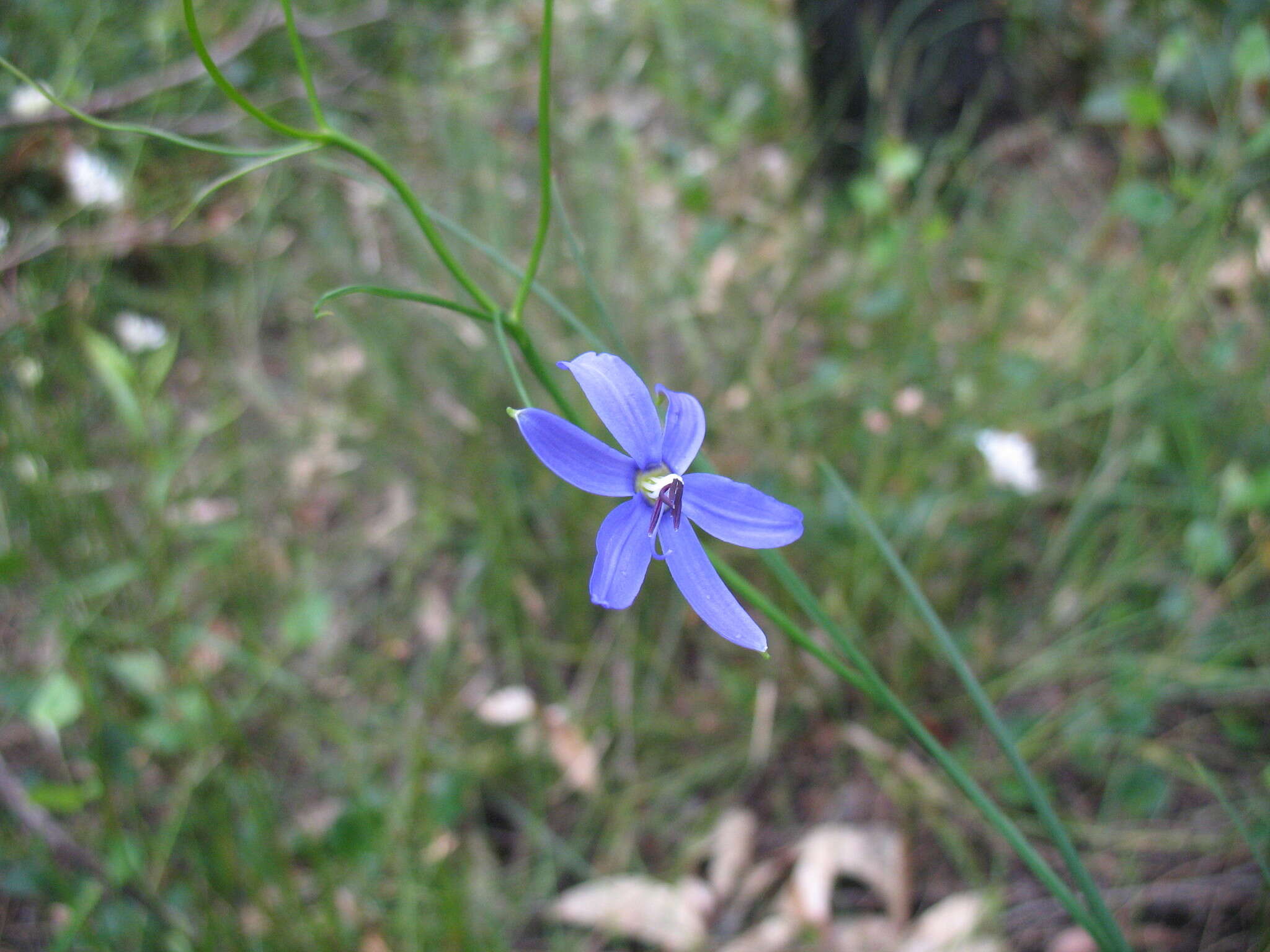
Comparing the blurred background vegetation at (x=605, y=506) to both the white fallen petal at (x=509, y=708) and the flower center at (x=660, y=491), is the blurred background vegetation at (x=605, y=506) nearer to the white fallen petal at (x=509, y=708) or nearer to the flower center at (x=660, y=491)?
the white fallen petal at (x=509, y=708)

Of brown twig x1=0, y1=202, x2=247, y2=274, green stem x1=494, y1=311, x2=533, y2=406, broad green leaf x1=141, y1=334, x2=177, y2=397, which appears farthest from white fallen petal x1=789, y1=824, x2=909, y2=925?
brown twig x1=0, y1=202, x2=247, y2=274

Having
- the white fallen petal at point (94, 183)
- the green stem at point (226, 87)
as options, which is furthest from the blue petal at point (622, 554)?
the white fallen petal at point (94, 183)

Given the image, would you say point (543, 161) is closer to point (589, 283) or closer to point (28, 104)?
point (589, 283)

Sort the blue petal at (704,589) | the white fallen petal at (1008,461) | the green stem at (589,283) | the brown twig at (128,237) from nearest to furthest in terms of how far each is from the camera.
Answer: the blue petal at (704,589), the green stem at (589,283), the white fallen petal at (1008,461), the brown twig at (128,237)

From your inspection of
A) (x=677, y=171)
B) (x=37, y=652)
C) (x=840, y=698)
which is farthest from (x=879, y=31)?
(x=37, y=652)

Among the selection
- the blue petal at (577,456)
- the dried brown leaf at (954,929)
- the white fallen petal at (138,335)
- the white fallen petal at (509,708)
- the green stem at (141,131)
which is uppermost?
the white fallen petal at (138,335)

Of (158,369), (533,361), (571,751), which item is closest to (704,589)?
(533,361)
